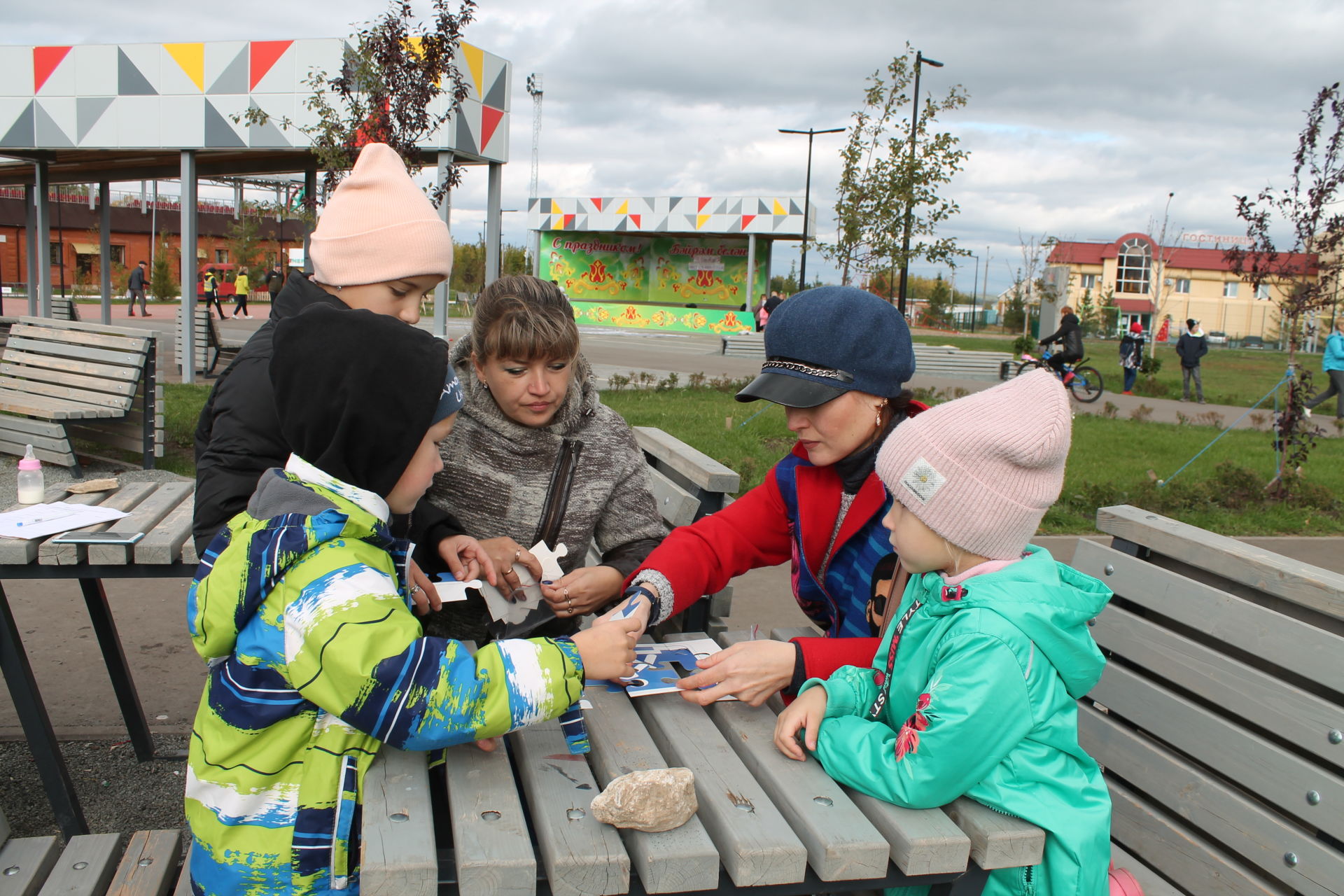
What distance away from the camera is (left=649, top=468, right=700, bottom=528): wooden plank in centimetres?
308

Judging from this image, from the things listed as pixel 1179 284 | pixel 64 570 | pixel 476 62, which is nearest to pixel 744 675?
pixel 64 570

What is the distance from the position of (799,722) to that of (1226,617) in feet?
2.92

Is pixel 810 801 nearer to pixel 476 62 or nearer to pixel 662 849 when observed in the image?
pixel 662 849

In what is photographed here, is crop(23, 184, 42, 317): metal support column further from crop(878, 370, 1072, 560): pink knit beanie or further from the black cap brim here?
crop(878, 370, 1072, 560): pink knit beanie

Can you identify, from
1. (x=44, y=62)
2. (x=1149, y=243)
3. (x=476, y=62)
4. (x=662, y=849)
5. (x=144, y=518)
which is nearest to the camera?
(x=662, y=849)

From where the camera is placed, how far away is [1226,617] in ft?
6.35

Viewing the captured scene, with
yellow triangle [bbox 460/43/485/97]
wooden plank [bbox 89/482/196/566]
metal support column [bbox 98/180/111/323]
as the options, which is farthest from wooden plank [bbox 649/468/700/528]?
metal support column [bbox 98/180/111/323]

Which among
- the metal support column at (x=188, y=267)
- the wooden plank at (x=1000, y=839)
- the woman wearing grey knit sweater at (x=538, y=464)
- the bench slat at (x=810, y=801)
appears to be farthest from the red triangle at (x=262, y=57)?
the wooden plank at (x=1000, y=839)

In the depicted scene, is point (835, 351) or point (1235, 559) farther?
point (835, 351)

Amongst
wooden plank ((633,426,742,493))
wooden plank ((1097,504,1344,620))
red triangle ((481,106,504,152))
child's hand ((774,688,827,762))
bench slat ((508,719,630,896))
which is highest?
red triangle ((481,106,504,152))

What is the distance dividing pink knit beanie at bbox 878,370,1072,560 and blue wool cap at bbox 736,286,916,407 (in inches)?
17.9

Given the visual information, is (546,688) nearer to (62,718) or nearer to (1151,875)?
(1151,875)

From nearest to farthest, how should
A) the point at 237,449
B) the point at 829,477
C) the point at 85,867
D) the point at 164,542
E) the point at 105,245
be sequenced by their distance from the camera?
1. the point at 85,867
2. the point at 237,449
3. the point at 829,477
4. the point at 164,542
5. the point at 105,245

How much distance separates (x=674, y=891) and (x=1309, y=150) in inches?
363
